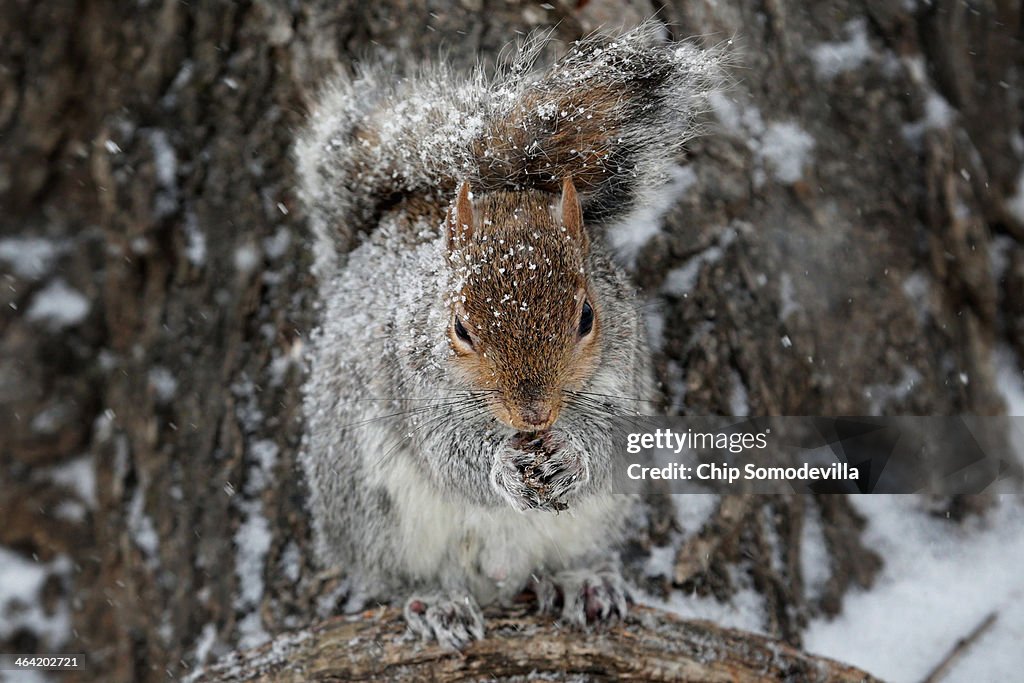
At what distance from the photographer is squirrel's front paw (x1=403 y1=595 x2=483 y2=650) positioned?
168cm

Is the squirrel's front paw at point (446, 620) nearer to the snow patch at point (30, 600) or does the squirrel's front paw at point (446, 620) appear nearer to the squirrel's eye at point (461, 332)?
the squirrel's eye at point (461, 332)

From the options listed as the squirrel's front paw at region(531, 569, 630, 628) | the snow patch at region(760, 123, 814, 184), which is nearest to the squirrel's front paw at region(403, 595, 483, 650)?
the squirrel's front paw at region(531, 569, 630, 628)

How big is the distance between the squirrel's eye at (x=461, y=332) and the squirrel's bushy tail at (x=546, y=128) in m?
0.36

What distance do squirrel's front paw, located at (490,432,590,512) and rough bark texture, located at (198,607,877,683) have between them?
0.28 metres

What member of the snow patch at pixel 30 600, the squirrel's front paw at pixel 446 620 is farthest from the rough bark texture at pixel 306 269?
the squirrel's front paw at pixel 446 620

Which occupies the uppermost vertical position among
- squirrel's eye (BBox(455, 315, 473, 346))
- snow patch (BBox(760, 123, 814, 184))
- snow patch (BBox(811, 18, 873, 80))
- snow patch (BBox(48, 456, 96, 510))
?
snow patch (BBox(811, 18, 873, 80))

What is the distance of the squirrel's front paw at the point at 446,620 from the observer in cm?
168

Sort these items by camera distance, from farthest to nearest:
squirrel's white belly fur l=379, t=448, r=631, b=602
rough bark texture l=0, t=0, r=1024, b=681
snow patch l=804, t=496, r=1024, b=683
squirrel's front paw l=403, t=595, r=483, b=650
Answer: rough bark texture l=0, t=0, r=1024, b=681, snow patch l=804, t=496, r=1024, b=683, squirrel's white belly fur l=379, t=448, r=631, b=602, squirrel's front paw l=403, t=595, r=483, b=650

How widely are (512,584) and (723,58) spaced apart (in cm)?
122

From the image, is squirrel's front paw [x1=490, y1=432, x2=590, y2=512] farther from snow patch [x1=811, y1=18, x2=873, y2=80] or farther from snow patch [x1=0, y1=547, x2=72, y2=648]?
snow patch [x1=0, y1=547, x2=72, y2=648]

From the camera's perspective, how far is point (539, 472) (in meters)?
1.61

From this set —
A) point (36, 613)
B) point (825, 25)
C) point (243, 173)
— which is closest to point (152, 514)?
point (36, 613)

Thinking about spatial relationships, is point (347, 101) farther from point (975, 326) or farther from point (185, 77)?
point (975, 326)

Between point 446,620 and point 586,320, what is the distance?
0.67 metres
